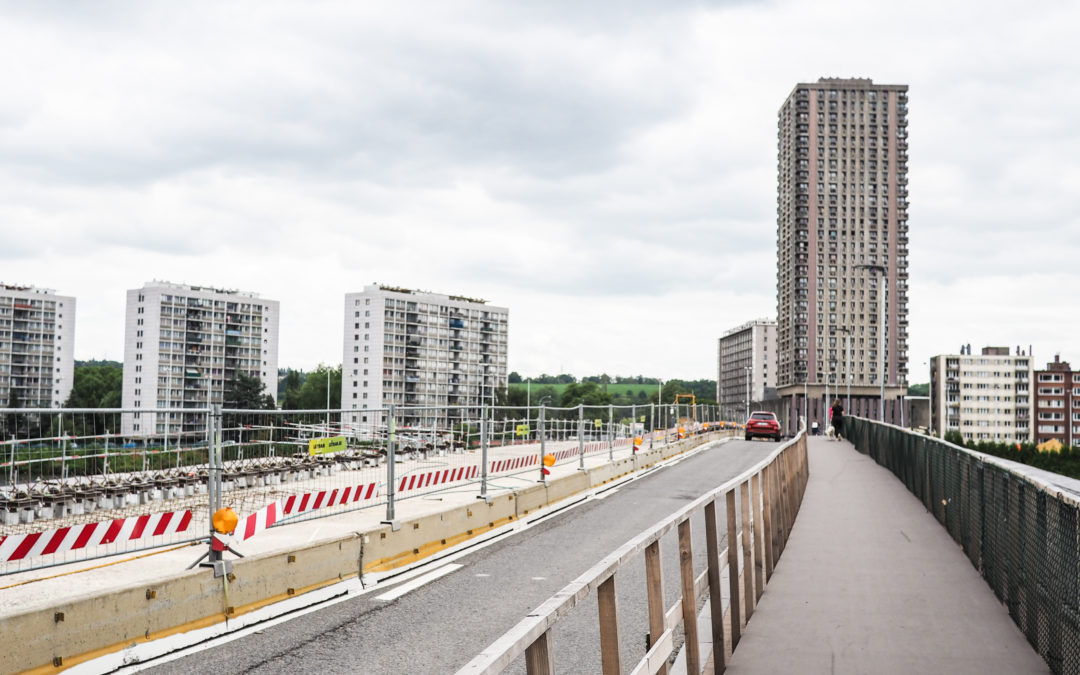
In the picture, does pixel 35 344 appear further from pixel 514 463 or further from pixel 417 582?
pixel 417 582

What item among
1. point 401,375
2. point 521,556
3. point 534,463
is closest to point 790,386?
point 401,375

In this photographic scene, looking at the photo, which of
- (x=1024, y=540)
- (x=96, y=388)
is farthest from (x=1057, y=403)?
(x=1024, y=540)

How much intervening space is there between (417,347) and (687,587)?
562ft

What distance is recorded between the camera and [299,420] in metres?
12.5

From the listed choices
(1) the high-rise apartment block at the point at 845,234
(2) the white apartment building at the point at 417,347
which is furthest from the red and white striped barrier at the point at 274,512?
(1) the high-rise apartment block at the point at 845,234

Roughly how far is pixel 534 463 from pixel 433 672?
15.4 meters

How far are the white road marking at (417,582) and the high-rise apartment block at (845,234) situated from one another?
155 meters

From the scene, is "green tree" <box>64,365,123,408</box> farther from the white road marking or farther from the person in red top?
the white road marking

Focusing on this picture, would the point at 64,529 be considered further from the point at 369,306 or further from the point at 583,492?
the point at 369,306

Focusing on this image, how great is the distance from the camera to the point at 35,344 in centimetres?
16612

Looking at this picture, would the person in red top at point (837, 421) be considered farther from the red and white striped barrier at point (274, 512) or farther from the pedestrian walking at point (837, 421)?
the red and white striped barrier at point (274, 512)

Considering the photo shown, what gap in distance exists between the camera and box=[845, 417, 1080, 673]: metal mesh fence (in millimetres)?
5688

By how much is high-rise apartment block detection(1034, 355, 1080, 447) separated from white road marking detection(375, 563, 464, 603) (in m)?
204

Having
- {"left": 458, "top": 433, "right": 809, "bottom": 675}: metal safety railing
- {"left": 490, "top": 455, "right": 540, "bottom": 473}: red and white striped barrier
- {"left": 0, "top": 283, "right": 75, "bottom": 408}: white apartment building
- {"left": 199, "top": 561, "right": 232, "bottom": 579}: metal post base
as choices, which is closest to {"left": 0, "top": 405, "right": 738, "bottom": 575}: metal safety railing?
{"left": 199, "top": 561, "right": 232, "bottom": 579}: metal post base
